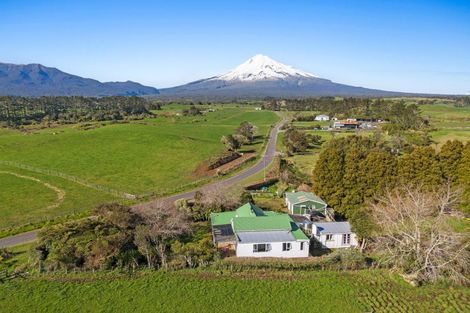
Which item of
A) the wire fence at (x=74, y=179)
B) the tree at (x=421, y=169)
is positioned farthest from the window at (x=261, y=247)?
the wire fence at (x=74, y=179)

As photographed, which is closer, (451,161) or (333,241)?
(333,241)

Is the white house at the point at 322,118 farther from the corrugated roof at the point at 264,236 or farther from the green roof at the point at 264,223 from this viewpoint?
the corrugated roof at the point at 264,236

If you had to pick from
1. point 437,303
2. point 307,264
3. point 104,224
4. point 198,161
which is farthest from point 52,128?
point 437,303

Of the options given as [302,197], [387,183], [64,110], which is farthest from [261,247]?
[64,110]

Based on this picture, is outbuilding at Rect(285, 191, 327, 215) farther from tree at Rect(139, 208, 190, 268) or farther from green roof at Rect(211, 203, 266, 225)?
tree at Rect(139, 208, 190, 268)

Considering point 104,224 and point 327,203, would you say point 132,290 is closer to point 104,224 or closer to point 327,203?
point 104,224

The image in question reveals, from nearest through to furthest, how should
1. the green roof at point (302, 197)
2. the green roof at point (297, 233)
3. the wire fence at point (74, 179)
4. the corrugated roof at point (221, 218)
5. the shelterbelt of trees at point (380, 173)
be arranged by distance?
the green roof at point (297, 233), the corrugated roof at point (221, 218), the shelterbelt of trees at point (380, 173), the green roof at point (302, 197), the wire fence at point (74, 179)

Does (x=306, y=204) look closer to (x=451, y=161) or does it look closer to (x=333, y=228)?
(x=333, y=228)
